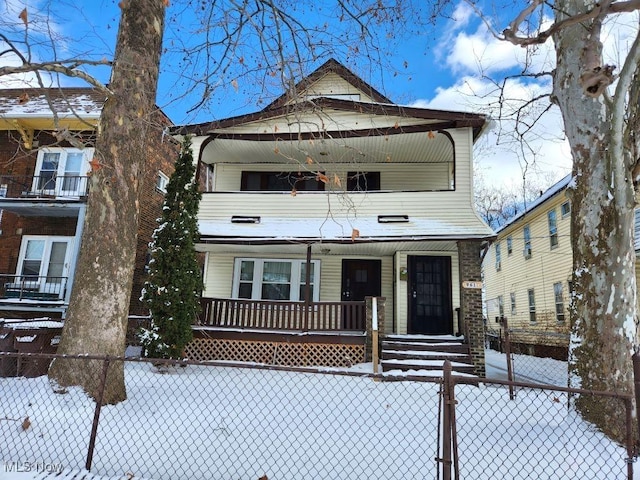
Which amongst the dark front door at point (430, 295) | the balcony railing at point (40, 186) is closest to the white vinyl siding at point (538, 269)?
the dark front door at point (430, 295)

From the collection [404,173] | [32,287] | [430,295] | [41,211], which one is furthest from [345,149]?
[32,287]

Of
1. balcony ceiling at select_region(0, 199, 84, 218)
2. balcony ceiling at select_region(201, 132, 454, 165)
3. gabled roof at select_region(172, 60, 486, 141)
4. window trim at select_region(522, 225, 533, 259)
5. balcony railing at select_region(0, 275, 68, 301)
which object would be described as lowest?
balcony railing at select_region(0, 275, 68, 301)

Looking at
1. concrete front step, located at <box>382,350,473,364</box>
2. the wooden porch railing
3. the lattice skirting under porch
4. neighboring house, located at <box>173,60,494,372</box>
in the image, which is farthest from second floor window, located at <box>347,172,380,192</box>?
concrete front step, located at <box>382,350,473,364</box>

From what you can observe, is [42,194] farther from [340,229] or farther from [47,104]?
[340,229]

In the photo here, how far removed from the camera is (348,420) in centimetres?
586

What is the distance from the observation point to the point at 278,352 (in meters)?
11.5

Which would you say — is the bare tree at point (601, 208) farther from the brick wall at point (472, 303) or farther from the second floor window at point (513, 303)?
the second floor window at point (513, 303)

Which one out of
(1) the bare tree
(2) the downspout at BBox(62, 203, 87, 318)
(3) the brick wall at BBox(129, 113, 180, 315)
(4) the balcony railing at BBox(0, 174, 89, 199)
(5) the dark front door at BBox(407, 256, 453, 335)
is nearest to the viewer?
(1) the bare tree

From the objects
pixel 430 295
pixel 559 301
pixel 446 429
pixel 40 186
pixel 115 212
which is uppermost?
pixel 40 186

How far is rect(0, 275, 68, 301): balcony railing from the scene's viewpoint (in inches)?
549

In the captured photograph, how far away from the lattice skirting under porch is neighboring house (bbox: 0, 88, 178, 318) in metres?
5.48

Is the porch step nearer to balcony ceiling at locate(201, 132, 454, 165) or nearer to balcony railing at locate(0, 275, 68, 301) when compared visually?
balcony ceiling at locate(201, 132, 454, 165)

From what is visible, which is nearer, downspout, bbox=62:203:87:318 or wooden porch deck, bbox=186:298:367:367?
wooden porch deck, bbox=186:298:367:367

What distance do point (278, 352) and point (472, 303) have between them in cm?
518
